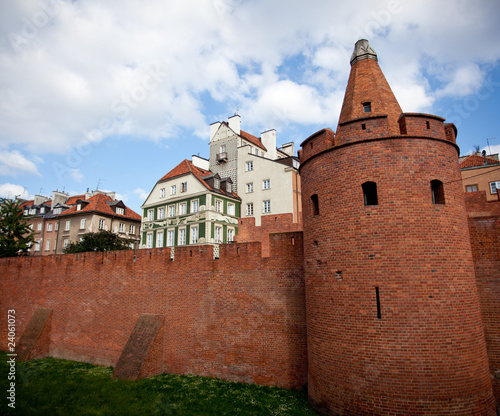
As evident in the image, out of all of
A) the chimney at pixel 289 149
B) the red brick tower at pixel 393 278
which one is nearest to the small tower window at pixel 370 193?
the red brick tower at pixel 393 278

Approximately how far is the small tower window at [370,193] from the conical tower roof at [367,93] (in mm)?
1411

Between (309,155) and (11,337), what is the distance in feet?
61.6

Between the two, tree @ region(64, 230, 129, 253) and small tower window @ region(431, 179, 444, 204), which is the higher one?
tree @ region(64, 230, 129, 253)

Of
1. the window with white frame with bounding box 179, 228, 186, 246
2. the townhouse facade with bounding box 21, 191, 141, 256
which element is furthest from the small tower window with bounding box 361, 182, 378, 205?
the townhouse facade with bounding box 21, 191, 141, 256

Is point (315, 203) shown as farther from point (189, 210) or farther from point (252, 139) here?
point (252, 139)

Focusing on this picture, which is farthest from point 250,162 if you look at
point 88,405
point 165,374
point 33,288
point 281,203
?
point 88,405

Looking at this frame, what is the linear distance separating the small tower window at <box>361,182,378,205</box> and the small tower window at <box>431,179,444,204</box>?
1435 millimetres

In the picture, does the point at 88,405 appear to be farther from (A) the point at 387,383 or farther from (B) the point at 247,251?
(A) the point at 387,383

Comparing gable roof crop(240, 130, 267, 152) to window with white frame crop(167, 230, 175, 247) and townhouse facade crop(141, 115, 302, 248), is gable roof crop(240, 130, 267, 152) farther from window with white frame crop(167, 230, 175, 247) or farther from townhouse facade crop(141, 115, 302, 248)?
window with white frame crop(167, 230, 175, 247)

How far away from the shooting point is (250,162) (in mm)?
35375

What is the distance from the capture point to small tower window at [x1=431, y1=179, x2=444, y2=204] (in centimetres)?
824

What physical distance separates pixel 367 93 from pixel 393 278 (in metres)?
5.34

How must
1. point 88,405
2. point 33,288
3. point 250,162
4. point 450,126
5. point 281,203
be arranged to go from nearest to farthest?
point 450,126, point 88,405, point 33,288, point 281,203, point 250,162

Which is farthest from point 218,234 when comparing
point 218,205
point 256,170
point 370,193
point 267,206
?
point 370,193
